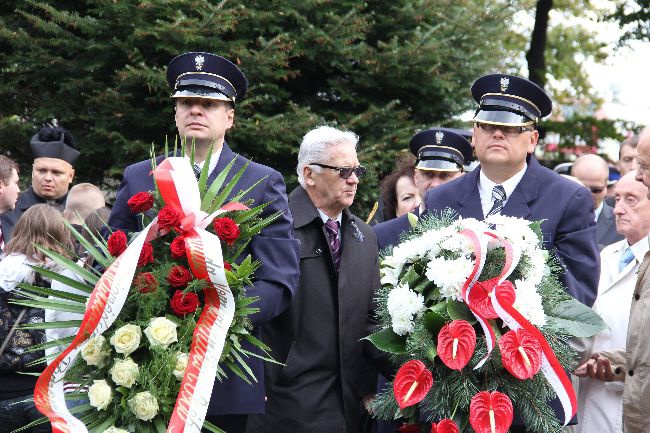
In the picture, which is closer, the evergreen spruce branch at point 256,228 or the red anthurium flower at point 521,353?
the red anthurium flower at point 521,353

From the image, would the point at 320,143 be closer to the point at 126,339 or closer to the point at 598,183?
the point at 126,339

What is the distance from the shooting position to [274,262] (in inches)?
178

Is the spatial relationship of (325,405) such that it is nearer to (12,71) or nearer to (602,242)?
(602,242)

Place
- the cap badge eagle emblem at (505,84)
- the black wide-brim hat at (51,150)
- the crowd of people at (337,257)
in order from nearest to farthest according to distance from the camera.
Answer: the crowd of people at (337,257) < the cap badge eagle emblem at (505,84) < the black wide-brim hat at (51,150)

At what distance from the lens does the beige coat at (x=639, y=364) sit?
4344mm

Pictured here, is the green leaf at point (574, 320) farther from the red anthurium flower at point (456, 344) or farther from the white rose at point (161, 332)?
the white rose at point (161, 332)

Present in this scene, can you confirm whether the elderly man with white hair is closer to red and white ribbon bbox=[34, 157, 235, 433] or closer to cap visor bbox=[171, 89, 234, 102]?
cap visor bbox=[171, 89, 234, 102]

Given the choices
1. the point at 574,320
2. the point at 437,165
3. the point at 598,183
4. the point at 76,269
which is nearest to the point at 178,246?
the point at 76,269

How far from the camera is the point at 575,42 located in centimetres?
2639

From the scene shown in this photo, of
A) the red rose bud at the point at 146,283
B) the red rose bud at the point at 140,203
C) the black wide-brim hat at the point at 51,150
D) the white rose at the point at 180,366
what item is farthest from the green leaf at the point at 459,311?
the black wide-brim hat at the point at 51,150

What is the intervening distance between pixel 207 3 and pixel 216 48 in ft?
1.53

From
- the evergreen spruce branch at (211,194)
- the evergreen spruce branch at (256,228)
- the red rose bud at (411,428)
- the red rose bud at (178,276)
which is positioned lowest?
the red rose bud at (411,428)

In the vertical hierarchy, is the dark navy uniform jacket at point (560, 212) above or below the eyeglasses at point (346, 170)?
below

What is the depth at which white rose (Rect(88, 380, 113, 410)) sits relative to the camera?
150 inches
